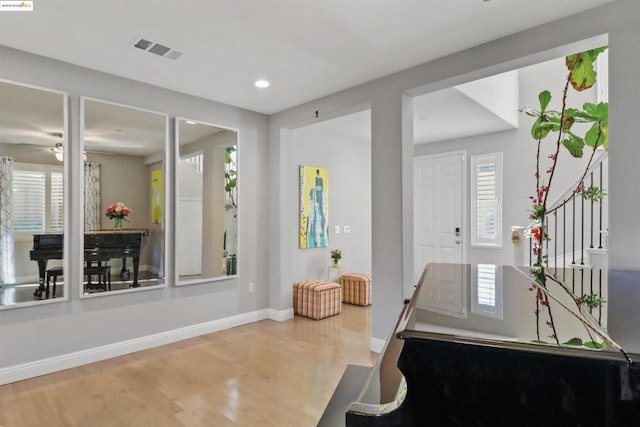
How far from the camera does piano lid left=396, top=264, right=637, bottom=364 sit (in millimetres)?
940

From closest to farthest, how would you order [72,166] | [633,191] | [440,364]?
[440,364] < [633,191] < [72,166]

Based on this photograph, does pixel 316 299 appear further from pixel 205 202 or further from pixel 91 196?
pixel 91 196

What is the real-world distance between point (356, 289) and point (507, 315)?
163 inches

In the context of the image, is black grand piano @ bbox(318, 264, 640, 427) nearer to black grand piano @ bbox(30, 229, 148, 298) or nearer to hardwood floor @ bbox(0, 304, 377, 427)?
hardwood floor @ bbox(0, 304, 377, 427)

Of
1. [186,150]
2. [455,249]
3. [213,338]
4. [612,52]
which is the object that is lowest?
[213,338]

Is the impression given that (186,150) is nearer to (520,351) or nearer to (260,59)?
(260,59)

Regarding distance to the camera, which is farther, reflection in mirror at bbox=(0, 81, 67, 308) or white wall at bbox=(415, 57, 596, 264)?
white wall at bbox=(415, 57, 596, 264)

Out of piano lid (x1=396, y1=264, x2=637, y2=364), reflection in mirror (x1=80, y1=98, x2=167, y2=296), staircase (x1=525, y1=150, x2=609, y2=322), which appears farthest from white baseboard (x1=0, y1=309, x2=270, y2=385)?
staircase (x1=525, y1=150, x2=609, y2=322)

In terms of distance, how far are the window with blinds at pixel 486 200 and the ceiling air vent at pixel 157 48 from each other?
4.58 meters

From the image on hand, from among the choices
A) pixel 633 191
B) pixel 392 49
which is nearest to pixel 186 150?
pixel 392 49

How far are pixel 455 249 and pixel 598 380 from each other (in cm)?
527

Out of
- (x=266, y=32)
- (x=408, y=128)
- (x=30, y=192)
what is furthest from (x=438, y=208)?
(x=30, y=192)

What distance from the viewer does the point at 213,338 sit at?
3844mm

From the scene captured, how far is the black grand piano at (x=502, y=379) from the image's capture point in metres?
0.81
